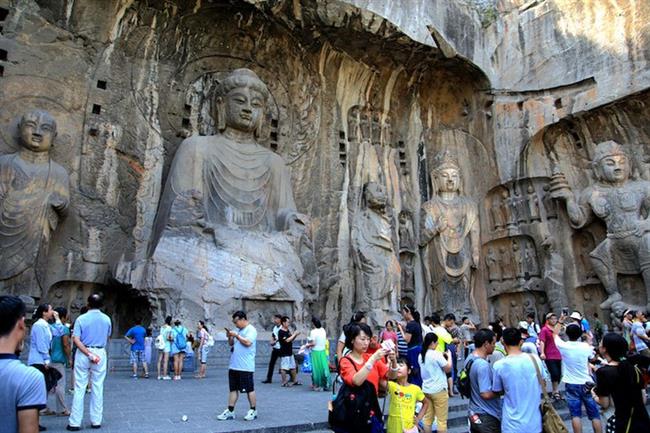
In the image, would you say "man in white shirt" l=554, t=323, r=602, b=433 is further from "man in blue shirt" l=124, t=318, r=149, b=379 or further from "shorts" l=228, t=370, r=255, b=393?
"man in blue shirt" l=124, t=318, r=149, b=379

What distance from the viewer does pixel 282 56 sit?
13.5 metres

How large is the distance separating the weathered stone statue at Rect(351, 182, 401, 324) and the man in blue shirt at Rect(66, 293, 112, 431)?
24.5ft

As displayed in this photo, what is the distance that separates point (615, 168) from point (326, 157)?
255 inches

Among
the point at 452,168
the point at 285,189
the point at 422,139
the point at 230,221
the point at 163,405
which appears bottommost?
the point at 163,405

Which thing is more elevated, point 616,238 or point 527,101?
point 527,101

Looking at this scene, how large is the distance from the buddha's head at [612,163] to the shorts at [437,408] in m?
10.4

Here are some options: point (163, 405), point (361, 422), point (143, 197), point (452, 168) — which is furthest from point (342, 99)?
point (361, 422)

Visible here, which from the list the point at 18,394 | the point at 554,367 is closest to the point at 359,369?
the point at 18,394

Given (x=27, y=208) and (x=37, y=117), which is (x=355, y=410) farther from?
(x=37, y=117)

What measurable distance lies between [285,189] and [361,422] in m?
9.20

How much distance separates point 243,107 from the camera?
38.2ft

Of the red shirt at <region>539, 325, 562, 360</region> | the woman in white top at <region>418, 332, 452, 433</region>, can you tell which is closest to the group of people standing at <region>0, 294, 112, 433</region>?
the woman in white top at <region>418, 332, 452, 433</region>

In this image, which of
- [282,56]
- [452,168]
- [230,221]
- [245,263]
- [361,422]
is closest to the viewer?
[361,422]

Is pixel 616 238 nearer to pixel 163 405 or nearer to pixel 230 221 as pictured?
pixel 230 221
